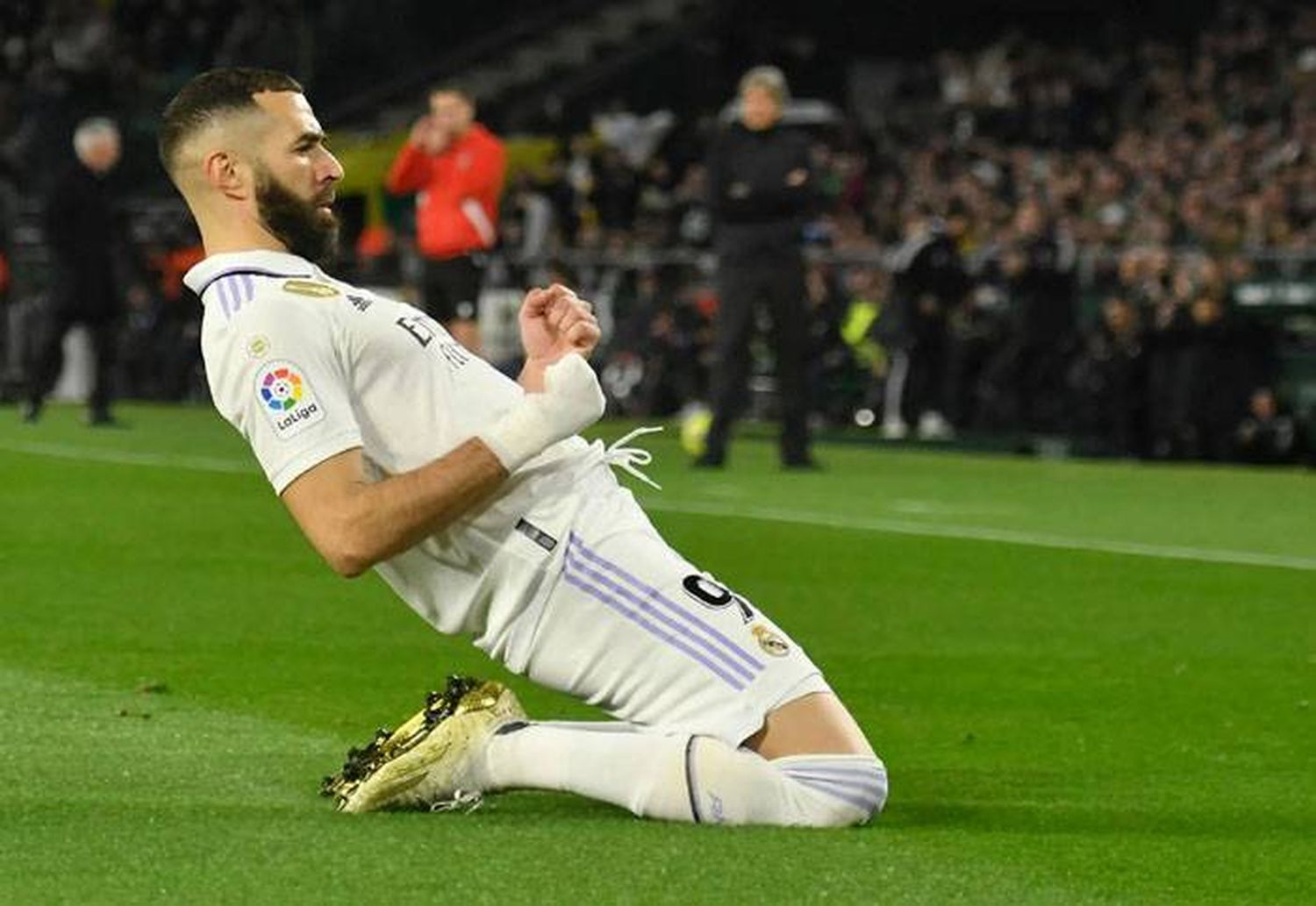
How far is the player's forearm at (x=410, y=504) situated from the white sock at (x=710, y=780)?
2.22ft

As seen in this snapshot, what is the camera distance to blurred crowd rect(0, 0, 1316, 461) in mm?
25078

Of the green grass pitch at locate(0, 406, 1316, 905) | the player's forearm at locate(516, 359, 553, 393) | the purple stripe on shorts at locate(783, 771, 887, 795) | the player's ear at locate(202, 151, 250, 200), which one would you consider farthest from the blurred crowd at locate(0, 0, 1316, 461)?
the player's ear at locate(202, 151, 250, 200)

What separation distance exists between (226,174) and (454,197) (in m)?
15.3

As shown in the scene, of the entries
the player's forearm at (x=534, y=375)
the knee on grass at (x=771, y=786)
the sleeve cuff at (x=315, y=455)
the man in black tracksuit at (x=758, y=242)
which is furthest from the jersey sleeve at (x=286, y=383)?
the man in black tracksuit at (x=758, y=242)

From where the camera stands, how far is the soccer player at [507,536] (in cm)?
711

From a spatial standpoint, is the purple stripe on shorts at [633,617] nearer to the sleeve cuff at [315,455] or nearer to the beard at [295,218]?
the sleeve cuff at [315,455]

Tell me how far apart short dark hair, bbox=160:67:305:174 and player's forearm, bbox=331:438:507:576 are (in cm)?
84

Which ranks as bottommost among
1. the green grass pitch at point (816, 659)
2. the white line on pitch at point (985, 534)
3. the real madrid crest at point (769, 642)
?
the white line on pitch at point (985, 534)

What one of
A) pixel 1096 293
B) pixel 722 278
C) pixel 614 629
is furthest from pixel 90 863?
pixel 1096 293

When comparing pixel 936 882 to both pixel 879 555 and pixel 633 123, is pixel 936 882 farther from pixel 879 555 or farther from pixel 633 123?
pixel 633 123

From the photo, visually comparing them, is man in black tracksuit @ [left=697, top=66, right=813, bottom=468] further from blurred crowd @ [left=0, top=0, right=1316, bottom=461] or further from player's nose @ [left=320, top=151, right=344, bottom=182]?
player's nose @ [left=320, top=151, right=344, bottom=182]

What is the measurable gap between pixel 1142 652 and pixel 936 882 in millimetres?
5182

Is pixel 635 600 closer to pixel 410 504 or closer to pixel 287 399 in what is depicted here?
pixel 410 504

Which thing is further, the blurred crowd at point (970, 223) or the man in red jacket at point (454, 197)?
the blurred crowd at point (970, 223)
